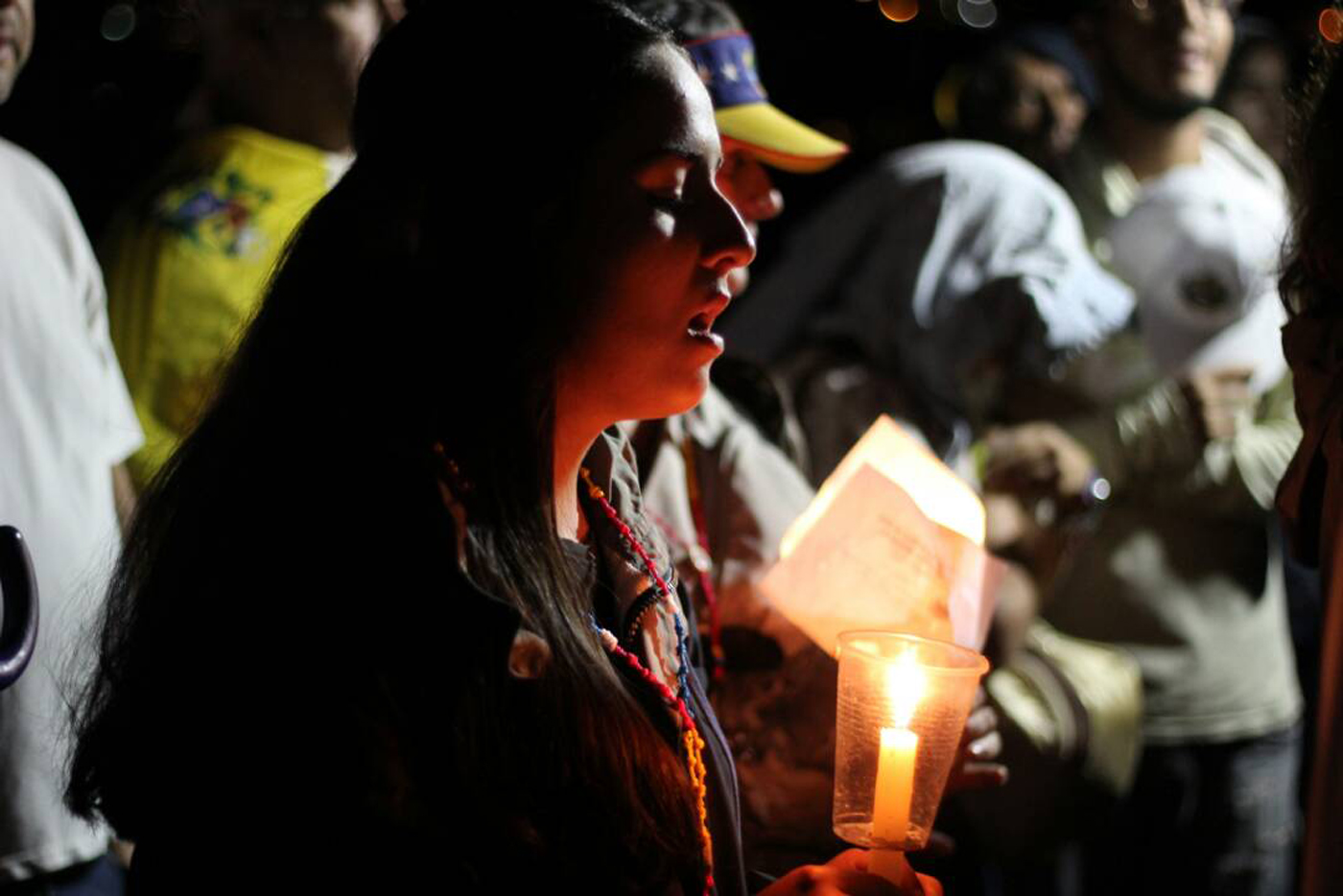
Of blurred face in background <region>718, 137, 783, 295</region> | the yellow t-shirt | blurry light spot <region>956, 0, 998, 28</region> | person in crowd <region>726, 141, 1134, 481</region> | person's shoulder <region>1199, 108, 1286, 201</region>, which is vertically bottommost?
blurry light spot <region>956, 0, 998, 28</region>

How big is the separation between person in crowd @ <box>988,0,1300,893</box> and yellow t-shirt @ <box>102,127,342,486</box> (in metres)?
2.01

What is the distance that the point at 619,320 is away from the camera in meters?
1.38

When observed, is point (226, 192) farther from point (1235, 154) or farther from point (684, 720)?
point (1235, 154)

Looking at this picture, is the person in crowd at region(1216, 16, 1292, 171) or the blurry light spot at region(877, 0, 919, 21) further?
the blurry light spot at region(877, 0, 919, 21)

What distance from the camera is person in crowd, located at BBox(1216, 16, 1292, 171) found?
15.4ft

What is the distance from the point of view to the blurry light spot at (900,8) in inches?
258

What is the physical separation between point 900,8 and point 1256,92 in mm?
2243

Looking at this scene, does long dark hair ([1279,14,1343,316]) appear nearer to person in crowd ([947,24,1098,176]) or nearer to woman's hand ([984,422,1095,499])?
woman's hand ([984,422,1095,499])

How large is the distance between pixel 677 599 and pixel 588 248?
1.44ft

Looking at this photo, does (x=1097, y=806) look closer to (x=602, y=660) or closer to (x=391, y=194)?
(x=602, y=660)

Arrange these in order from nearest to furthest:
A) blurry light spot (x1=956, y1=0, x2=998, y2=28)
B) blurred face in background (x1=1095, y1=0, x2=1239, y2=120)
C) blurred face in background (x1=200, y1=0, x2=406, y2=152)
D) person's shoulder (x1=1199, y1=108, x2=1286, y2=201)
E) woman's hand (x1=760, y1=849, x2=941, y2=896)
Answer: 1. woman's hand (x1=760, y1=849, x2=941, y2=896)
2. blurred face in background (x1=200, y1=0, x2=406, y2=152)
3. blurred face in background (x1=1095, y1=0, x2=1239, y2=120)
4. person's shoulder (x1=1199, y1=108, x2=1286, y2=201)
5. blurry light spot (x1=956, y1=0, x2=998, y2=28)

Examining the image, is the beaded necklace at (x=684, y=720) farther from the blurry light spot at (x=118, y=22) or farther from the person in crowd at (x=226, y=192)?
the blurry light spot at (x=118, y=22)

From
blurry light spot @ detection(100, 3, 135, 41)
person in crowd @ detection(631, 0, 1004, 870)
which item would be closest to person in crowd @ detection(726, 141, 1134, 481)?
person in crowd @ detection(631, 0, 1004, 870)

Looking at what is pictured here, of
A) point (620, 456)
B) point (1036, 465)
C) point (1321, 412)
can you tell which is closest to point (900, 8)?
point (1036, 465)
